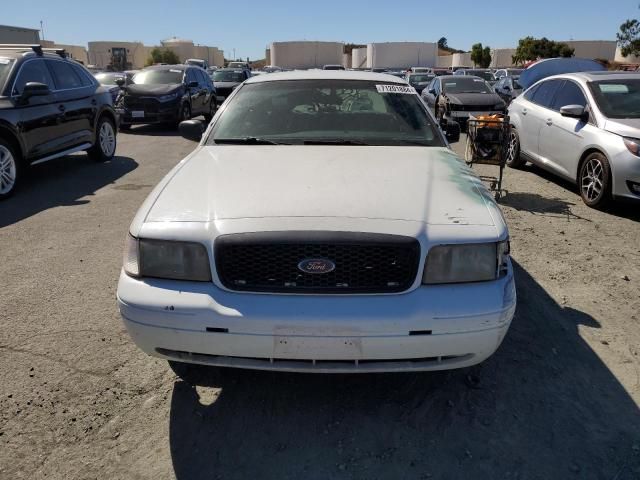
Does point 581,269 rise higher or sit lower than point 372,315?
lower

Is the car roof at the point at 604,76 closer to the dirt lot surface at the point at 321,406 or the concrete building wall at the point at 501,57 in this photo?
the dirt lot surface at the point at 321,406

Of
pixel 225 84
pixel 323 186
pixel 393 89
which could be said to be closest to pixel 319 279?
pixel 323 186

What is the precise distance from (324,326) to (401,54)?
2957 inches

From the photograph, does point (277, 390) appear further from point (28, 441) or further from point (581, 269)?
point (581, 269)

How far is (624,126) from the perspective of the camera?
622cm

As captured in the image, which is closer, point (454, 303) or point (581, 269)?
point (454, 303)

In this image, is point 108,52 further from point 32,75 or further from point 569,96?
point 569,96

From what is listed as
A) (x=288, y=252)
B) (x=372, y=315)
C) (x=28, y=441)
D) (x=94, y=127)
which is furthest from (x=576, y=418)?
(x=94, y=127)

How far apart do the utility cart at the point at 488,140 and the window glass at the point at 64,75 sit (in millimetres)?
6115

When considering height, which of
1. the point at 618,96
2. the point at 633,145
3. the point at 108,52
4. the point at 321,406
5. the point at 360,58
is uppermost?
the point at 108,52

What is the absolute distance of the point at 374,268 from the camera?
2.39 m

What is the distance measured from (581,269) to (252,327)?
343cm

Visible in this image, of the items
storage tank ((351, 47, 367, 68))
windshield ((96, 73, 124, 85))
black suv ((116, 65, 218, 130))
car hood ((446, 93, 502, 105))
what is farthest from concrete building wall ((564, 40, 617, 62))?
black suv ((116, 65, 218, 130))

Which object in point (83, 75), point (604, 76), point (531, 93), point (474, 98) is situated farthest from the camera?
point (474, 98)
